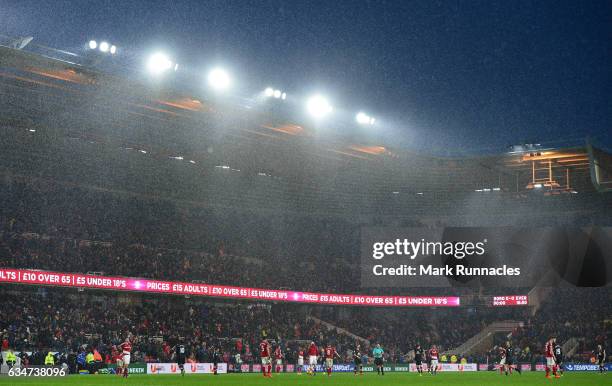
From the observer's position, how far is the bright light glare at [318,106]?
4819cm

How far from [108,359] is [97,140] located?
17231mm

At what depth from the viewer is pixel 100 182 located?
60.9 metres

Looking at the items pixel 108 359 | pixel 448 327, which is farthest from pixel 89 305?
pixel 448 327

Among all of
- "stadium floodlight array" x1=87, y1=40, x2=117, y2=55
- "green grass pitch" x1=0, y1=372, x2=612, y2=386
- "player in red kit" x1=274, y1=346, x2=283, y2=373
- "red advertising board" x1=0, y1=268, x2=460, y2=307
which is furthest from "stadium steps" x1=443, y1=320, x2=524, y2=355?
"stadium floodlight array" x1=87, y1=40, x2=117, y2=55

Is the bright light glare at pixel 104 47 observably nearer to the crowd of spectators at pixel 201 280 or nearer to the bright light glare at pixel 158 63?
the bright light glare at pixel 158 63

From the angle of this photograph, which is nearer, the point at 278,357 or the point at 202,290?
the point at 278,357

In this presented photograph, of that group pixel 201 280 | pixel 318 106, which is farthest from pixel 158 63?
pixel 201 280

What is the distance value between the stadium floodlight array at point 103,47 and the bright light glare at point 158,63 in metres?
2.04

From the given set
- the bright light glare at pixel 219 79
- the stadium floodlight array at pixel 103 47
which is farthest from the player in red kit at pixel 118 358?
the bright light glare at pixel 219 79

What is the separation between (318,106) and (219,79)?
7407 millimetres

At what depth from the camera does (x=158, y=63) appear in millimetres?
41188

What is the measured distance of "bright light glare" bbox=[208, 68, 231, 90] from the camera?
43406mm

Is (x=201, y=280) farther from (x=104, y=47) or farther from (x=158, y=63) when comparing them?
(x=104, y=47)

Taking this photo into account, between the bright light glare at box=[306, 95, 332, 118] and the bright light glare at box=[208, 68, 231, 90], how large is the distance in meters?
6.16
